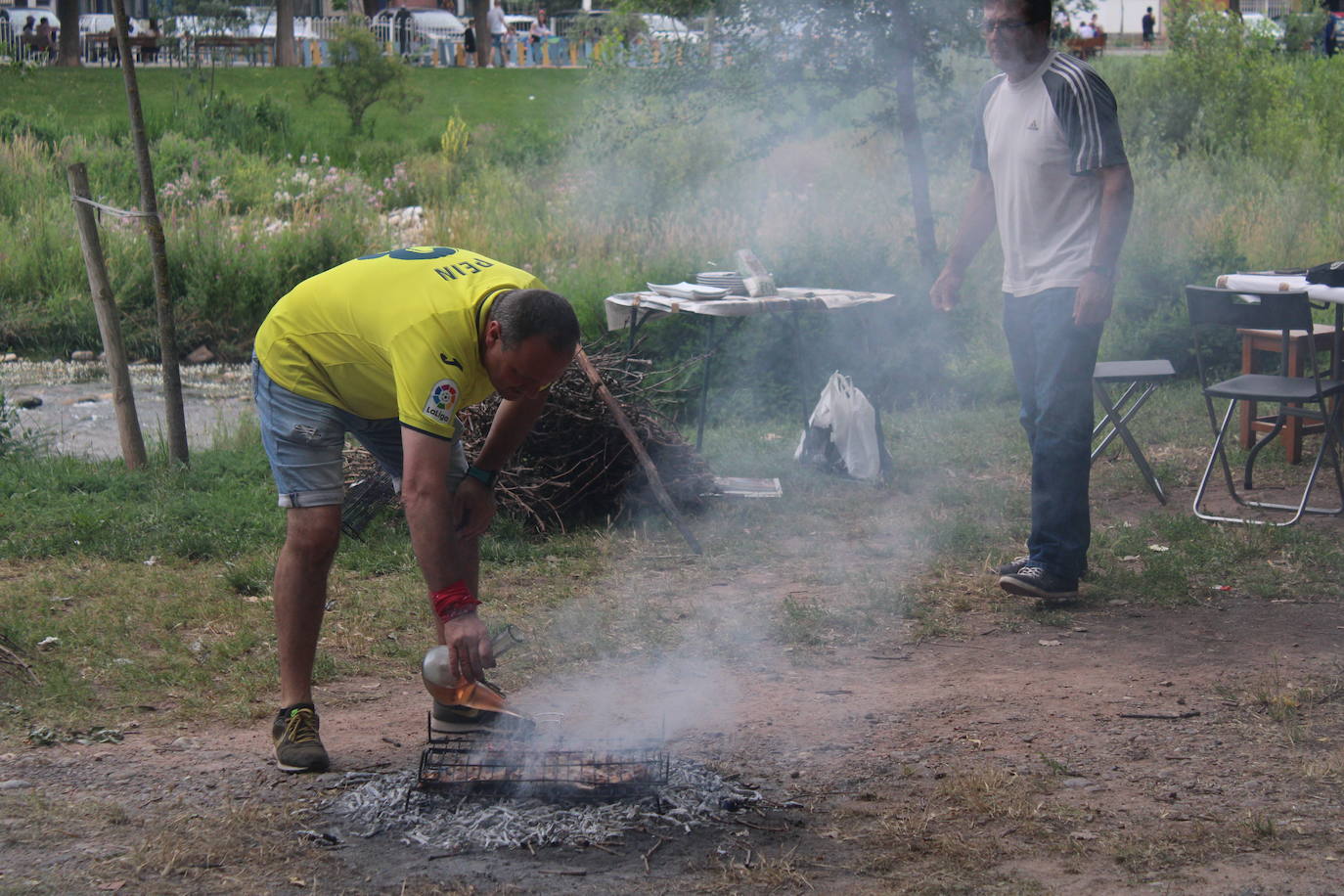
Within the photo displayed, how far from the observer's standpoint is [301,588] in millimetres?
3424

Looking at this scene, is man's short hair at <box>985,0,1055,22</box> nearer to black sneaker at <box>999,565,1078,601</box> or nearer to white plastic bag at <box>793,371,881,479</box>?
black sneaker at <box>999,565,1078,601</box>

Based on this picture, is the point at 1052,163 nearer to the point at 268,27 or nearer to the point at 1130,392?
the point at 1130,392

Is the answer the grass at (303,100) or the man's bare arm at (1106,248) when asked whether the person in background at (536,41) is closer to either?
the grass at (303,100)

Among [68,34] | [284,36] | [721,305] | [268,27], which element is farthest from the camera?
[268,27]

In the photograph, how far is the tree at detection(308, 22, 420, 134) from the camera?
21125 millimetres

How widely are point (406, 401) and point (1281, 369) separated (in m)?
5.33

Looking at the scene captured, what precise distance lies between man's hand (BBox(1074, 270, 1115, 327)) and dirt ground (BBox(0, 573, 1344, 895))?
1.16 metres

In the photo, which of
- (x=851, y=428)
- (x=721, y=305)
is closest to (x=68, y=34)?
(x=721, y=305)

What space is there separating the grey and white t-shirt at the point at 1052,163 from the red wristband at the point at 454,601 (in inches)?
106

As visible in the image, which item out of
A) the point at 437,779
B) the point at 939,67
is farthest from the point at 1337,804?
the point at 939,67

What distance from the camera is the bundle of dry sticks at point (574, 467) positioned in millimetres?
5961

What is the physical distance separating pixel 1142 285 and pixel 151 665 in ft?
24.9

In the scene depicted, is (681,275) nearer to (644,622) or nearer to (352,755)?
(644,622)

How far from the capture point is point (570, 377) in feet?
20.3
